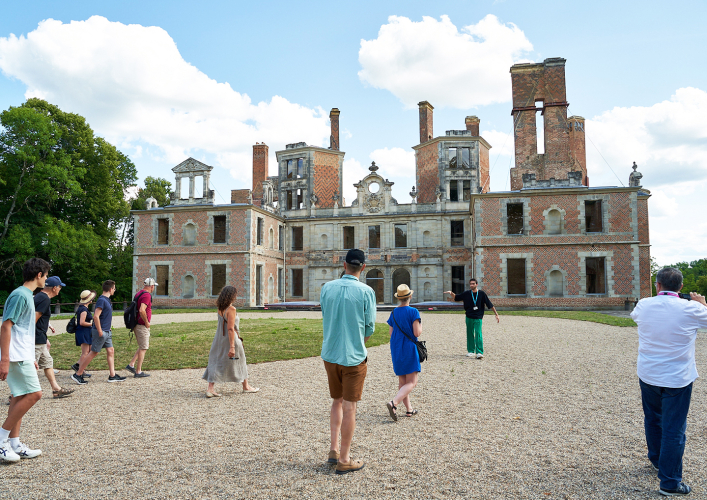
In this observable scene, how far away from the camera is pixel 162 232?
110ft

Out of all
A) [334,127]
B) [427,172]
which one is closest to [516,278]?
[427,172]

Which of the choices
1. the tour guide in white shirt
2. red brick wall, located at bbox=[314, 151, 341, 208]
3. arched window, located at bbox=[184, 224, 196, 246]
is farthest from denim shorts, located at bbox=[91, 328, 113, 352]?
red brick wall, located at bbox=[314, 151, 341, 208]

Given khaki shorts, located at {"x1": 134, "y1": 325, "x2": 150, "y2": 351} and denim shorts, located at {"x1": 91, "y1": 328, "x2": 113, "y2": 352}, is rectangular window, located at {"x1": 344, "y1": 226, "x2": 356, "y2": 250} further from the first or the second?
denim shorts, located at {"x1": 91, "y1": 328, "x2": 113, "y2": 352}

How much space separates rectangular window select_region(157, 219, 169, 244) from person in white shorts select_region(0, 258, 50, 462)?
30419 mm

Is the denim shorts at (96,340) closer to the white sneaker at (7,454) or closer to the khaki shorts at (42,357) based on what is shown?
the khaki shorts at (42,357)

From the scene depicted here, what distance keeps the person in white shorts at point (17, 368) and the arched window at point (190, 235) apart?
29043 millimetres

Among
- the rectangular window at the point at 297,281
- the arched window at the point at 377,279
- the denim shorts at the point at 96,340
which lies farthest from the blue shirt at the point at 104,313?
the rectangular window at the point at 297,281

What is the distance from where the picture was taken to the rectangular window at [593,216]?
91.8ft

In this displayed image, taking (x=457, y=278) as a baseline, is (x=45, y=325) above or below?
below

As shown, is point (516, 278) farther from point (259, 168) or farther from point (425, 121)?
point (259, 168)

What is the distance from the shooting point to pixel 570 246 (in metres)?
27.2

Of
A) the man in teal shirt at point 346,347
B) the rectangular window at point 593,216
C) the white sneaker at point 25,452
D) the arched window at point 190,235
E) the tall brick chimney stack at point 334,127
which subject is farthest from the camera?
the tall brick chimney stack at point 334,127

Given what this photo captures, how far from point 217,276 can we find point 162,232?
18.2 feet

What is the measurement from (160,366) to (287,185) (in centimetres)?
3092
